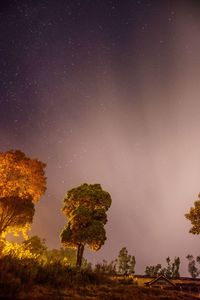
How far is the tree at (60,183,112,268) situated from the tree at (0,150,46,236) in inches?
294

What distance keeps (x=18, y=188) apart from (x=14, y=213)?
2.66 m

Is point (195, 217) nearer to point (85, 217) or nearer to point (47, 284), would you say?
point (85, 217)

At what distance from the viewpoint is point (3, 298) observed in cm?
1090

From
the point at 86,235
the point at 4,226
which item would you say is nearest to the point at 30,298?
the point at 4,226

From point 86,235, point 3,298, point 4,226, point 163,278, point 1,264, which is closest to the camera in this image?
point 3,298

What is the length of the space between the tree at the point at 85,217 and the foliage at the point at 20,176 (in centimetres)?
748

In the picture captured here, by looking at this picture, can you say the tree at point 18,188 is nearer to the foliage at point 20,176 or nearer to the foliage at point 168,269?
the foliage at point 20,176

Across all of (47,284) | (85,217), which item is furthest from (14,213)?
(47,284)

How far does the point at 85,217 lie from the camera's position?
38219 mm

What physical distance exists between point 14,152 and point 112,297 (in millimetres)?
21233

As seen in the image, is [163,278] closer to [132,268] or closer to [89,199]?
[89,199]

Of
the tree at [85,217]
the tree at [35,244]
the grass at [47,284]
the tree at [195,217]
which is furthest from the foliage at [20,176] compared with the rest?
the tree at [35,244]

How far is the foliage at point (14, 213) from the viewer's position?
3131cm

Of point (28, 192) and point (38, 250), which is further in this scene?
point (38, 250)
